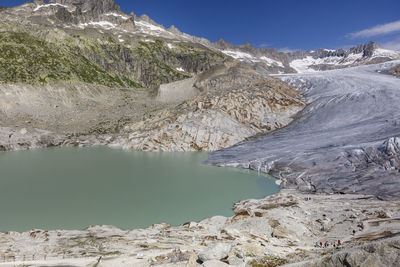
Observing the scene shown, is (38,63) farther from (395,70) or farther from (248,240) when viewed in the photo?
(395,70)

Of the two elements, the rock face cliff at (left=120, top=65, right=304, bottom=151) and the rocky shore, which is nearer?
the rocky shore

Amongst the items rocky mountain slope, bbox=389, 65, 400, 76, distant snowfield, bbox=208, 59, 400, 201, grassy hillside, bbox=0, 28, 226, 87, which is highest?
grassy hillside, bbox=0, 28, 226, 87

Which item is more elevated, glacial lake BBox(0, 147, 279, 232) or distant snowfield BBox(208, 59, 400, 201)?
distant snowfield BBox(208, 59, 400, 201)

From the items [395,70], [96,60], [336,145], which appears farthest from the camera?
[96,60]

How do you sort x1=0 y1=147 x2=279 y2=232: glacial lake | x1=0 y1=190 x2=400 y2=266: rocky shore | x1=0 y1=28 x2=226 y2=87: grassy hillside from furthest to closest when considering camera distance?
x1=0 y1=28 x2=226 y2=87: grassy hillside → x1=0 y1=147 x2=279 y2=232: glacial lake → x1=0 y1=190 x2=400 y2=266: rocky shore

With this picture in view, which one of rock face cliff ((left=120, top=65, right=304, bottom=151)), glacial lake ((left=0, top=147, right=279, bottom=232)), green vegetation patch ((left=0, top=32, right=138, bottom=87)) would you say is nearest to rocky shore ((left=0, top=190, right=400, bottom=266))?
glacial lake ((left=0, top=147, right=279, bottom=232))

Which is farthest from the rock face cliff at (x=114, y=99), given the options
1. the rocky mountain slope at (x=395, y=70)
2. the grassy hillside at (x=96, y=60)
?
the rocky mountain slope at (x=395, y=70)

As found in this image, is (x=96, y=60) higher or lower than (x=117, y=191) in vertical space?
higher

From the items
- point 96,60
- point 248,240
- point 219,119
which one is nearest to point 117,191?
point 248,240

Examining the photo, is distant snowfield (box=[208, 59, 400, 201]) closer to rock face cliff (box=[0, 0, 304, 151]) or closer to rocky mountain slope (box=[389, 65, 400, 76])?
rock face cliff (box=[0, 0, 304, 151])
